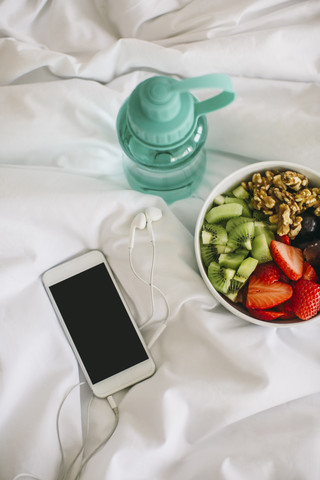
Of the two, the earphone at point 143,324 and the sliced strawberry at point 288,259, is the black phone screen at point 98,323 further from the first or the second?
the sliced strawberry at point 288,259

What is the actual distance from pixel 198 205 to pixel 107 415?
15.1 inches

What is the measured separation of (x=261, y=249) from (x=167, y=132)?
0.77 feet

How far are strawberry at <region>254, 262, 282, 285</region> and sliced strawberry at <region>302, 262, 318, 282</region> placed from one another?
0.04 meters

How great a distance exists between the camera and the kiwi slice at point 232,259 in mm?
705

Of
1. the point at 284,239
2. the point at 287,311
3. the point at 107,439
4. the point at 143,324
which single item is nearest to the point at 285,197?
the point at 284,239

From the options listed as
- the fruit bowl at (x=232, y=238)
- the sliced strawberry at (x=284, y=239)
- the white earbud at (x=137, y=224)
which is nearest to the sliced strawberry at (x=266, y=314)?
→ the fruit bowl at (x=232, y=238)

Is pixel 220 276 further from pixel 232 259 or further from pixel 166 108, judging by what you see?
pixel 166 108

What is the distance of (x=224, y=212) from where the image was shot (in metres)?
0.72

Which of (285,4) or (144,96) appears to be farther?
(285,4)

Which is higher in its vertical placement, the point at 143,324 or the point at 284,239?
the point at 284,239

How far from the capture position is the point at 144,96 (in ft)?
1.94

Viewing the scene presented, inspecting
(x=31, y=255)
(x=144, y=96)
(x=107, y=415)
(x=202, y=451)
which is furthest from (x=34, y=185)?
(x=202, y=451)

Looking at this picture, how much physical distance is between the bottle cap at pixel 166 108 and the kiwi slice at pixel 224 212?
136 mm

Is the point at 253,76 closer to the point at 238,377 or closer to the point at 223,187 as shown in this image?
the point at 223,187
